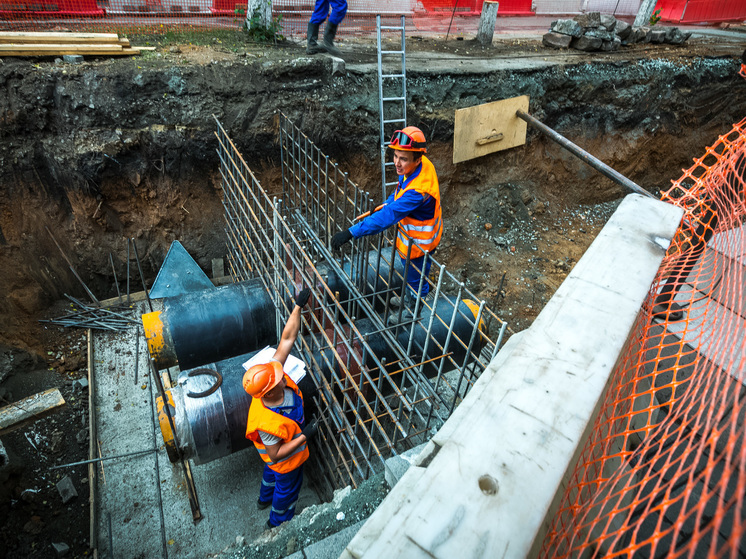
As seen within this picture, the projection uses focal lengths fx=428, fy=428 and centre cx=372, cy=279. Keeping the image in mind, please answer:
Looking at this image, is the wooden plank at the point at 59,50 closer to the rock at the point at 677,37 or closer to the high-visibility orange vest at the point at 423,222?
the high-visibility orange vest at the point at 423,222

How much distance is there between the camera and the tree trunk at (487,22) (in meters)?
9.60

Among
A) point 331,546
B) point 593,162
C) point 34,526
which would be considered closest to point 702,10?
point 593,162

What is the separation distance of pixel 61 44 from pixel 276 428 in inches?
246

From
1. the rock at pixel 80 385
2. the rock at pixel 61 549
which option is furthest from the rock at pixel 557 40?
the rock at pixel 61 549

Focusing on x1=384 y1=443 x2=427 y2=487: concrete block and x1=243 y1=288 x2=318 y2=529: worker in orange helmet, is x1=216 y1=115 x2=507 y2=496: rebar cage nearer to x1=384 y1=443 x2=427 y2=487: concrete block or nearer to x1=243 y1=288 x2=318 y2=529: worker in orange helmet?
x1=243 y1=288 x2=318 y2=529: worker in orange helmet

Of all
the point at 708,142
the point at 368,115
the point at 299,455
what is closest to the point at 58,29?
the point at 368,115

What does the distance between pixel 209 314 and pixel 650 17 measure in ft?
52.8

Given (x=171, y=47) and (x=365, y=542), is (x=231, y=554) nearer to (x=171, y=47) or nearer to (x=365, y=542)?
(x=365, y=542)

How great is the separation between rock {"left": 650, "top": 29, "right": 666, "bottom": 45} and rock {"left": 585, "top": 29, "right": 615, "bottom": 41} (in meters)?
1.87

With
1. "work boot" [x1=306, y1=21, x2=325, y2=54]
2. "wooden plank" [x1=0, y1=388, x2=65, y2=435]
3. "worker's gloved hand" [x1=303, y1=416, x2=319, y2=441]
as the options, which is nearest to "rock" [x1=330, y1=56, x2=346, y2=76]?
"work boot" [x1=306, y1=21, x2=325, y2=54]

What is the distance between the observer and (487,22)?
962 cm

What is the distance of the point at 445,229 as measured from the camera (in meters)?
8.44

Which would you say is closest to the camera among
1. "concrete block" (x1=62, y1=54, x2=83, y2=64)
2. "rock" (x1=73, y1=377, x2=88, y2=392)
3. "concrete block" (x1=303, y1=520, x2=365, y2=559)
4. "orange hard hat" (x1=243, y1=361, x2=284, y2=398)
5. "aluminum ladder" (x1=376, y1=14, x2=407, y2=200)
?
"concrete block" (x1=303, y1=520, x2=365, y2=559)

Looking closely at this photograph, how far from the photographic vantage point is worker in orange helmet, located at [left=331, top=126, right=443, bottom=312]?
371 centimetres
